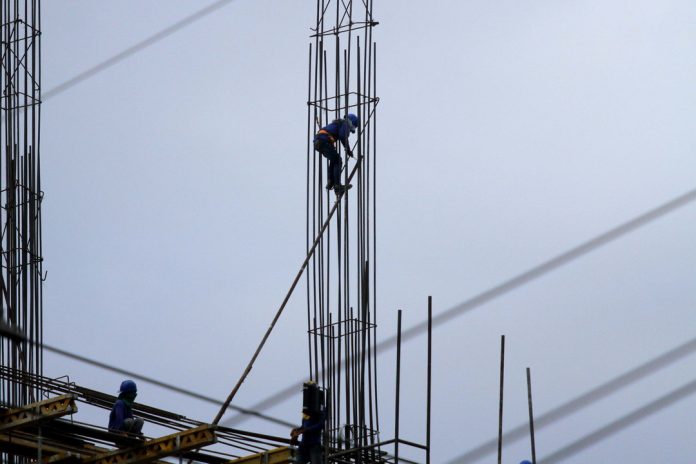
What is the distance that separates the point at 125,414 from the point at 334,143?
6326 mm

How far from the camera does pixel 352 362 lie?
24281 millimetres

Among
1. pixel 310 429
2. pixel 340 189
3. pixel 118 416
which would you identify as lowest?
pixel 310 429

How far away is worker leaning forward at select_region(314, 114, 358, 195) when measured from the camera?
2545 centimetres

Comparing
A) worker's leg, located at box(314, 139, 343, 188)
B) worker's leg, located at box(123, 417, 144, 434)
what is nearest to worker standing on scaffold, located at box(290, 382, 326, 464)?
worker's leg, located at box(123, 417, 144, 434)

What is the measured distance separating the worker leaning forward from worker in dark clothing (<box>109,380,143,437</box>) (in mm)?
5770

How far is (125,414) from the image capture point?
2106 cm

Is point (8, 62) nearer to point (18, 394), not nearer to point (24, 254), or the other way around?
point (24, 254)

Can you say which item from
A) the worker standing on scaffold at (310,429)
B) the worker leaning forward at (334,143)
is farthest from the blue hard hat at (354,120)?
the worker standing on scaffold at (310,429)

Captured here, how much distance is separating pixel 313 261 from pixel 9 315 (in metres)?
4.83

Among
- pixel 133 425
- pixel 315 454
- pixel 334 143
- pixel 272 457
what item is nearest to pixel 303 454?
pixel 315 454

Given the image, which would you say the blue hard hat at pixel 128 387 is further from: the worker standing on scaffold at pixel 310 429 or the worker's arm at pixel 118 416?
the worker standing on scaffold at pixel 310 429

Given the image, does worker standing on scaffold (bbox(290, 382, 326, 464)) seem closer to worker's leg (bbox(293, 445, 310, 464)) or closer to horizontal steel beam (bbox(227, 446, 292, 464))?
worker's leg (bbox(293, 445, 310, 464))

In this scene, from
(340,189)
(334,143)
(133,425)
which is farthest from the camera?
(340,189)

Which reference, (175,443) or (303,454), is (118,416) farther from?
(303,454)
